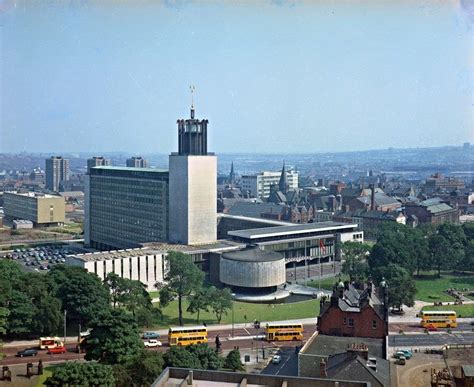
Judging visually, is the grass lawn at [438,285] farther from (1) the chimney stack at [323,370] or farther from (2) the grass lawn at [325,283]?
(1) the chimney stack at [323,370]

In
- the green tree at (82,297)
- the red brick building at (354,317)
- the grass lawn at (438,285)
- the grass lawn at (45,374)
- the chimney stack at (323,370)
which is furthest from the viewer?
the grass lawn at (438,285)

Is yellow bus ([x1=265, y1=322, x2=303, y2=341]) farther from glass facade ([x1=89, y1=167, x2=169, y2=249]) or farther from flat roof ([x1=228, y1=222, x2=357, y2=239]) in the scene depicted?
glass facade ([x1=89, y1=167, x2=169, y2=249])

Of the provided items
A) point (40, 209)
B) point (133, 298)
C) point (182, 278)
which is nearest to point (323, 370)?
point (133, 298)

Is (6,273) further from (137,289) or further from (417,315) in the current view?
(417,315)

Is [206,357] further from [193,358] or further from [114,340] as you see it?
[114,340]

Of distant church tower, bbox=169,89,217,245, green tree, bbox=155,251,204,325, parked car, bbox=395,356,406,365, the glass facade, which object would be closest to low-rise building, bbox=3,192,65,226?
the glass facade

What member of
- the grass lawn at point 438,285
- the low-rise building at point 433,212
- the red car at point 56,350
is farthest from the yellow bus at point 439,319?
the low-rise building at point 433,212
